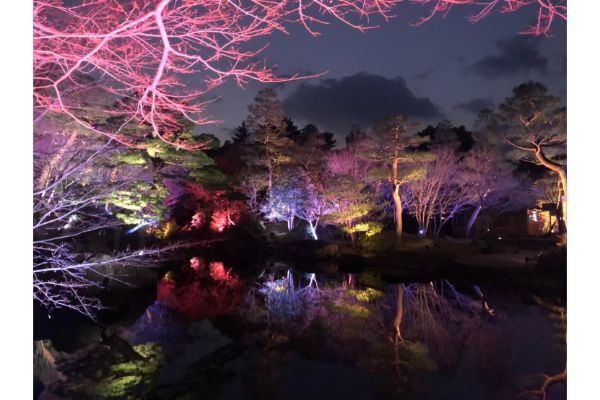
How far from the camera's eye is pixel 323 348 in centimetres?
430

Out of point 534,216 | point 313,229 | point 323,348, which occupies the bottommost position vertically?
point 323,348

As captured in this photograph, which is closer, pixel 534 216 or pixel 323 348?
pixel 323 348

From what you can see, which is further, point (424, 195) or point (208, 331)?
point (424, 195)

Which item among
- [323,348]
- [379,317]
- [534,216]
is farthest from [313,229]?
[323,348]

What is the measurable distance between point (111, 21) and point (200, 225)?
9.41m

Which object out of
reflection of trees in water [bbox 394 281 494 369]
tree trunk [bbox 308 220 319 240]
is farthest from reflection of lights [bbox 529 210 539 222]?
reflection of trees in water [bbox 394 281 494 369]

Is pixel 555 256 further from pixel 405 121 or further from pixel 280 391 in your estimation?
pixel 280 391

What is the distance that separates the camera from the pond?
3.37 metres

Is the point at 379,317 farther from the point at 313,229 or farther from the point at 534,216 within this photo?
the point at 534,216
